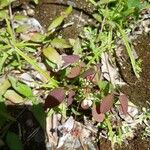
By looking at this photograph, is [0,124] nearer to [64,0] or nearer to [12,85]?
[12,85]

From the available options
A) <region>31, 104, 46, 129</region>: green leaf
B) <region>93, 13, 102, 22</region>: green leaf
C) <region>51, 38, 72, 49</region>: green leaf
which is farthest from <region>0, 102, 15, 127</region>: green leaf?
<region>93, 13, 102, 22</region>: green leaf

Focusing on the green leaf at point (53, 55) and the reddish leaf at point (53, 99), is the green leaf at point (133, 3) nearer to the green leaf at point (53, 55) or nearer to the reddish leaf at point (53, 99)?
the green leaf at point (53, 55)

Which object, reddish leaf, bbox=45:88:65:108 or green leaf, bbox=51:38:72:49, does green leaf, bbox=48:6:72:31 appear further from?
reddish leaf, bbox=45:88:65:108

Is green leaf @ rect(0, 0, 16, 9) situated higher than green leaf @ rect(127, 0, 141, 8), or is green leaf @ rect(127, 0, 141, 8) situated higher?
green leaf @ rect(0, 0, 16, 9)

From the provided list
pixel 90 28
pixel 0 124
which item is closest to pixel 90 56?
pixel 90 28

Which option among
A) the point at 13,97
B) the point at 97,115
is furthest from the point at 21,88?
the point at 97,115

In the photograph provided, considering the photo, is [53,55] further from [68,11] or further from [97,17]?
[97,17]

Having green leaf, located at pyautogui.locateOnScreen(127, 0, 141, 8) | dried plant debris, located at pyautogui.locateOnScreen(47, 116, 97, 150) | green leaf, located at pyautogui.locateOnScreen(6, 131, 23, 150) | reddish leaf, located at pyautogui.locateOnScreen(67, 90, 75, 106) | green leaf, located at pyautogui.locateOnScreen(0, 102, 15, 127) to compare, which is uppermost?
green leaf, located at pyautogui.locateOnScreen(127, 0, 141, 8)
